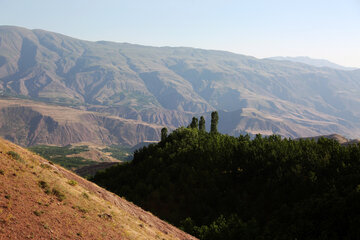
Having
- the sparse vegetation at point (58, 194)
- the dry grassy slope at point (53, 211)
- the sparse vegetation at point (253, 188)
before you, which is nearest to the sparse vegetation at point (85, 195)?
the dry grassy slope at point (53, 211)

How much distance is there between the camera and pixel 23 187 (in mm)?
26766

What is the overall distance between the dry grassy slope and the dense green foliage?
20308mm

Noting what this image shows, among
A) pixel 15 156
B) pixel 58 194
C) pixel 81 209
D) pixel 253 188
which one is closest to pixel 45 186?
pixel 58 194

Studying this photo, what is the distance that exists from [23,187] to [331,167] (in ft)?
158

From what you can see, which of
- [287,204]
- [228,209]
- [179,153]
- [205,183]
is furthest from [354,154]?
[179,153]

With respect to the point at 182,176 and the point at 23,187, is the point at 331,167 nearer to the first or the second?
the point at 182,176

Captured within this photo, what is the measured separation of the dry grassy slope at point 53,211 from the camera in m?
22.9

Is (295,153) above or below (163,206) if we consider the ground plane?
above

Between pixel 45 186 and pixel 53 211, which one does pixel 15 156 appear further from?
pixel 53 211

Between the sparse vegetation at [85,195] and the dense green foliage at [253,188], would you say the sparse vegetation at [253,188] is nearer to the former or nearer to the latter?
the dense green foliage at [253,188]

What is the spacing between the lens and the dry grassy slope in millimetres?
22875

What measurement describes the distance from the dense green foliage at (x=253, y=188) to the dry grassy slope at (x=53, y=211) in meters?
20.3

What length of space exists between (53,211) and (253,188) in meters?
43.3

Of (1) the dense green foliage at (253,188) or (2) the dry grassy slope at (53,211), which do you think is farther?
(1) the dense green foliage at (253,188)
